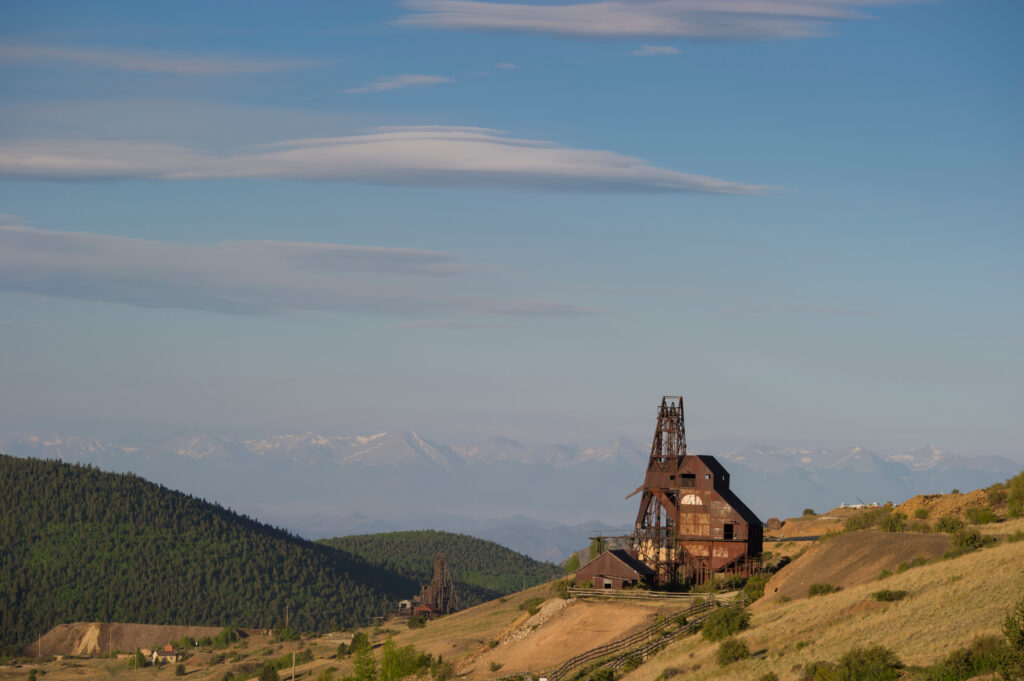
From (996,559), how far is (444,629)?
55.0 metres

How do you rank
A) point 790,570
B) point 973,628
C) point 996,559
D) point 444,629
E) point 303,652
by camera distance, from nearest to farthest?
point 973,628, point 996,559, point 790,570, point 444,629, point 303,652

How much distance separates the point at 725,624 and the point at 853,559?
9704mm

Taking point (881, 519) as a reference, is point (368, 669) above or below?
below

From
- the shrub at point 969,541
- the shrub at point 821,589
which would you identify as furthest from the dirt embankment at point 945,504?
A: the shrub at point 821,589

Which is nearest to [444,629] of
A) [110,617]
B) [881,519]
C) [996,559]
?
[881,519]

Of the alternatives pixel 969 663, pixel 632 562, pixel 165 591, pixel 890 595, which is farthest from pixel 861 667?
pixel 165 591

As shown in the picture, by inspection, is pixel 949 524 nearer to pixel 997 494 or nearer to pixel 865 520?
pixel 997 494

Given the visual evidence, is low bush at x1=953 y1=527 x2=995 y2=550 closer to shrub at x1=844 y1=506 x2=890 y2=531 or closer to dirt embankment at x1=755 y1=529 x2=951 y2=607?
dirt embankment at x1=755 y1=529 x2=951 y2=607

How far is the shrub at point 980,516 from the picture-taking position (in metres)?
69.6

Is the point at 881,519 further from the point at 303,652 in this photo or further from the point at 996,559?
the point at 303,652

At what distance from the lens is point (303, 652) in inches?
4887

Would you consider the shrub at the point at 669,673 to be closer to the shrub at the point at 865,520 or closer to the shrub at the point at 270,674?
the shrub at the point at 865,520

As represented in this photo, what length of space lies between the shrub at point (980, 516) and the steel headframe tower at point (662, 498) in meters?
18.0

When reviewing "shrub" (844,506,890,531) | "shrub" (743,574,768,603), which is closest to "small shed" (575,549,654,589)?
"shrub" (743,574,768,603)
